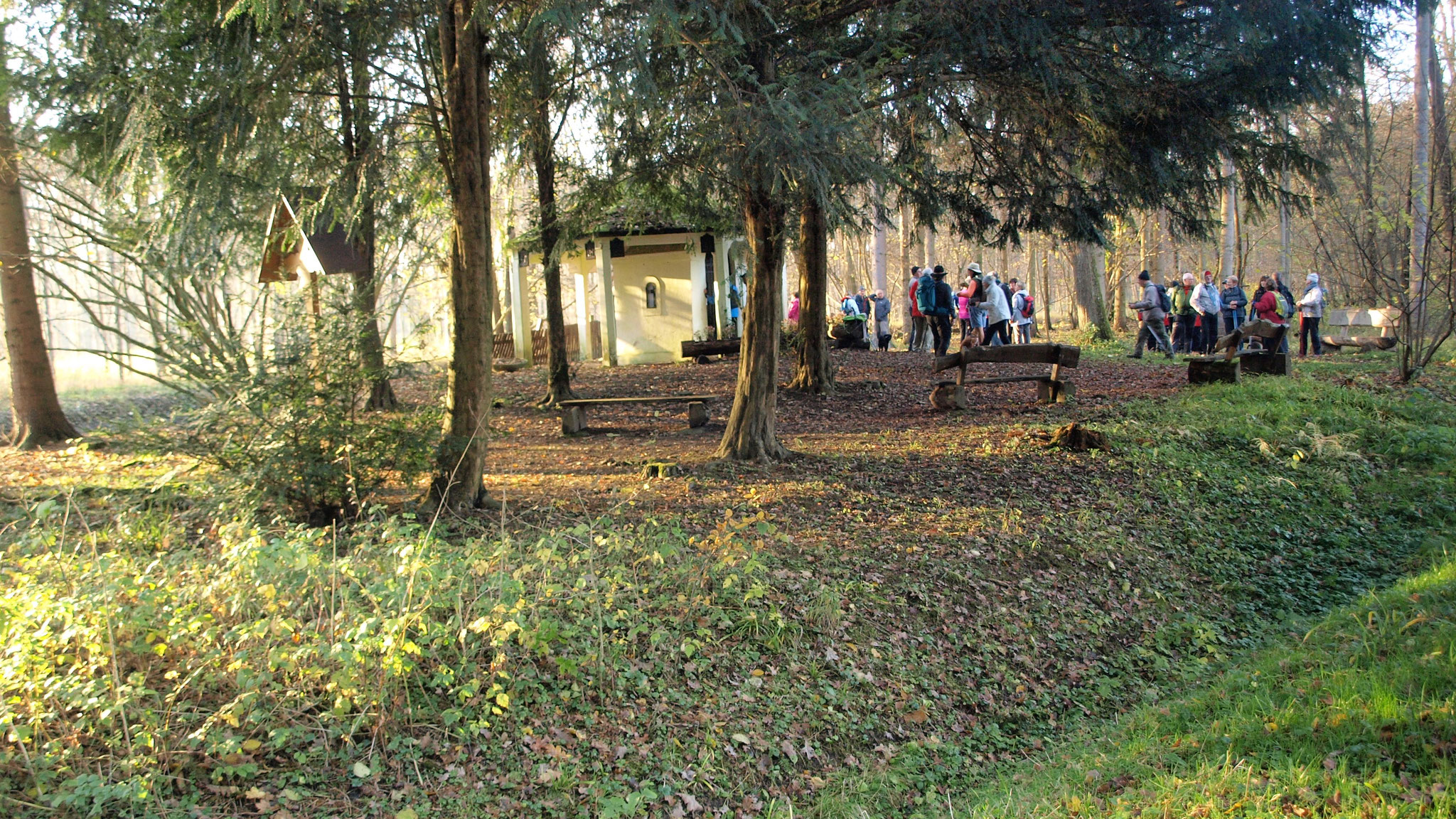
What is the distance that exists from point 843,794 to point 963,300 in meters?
16.5

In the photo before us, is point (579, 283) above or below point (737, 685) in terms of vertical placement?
above

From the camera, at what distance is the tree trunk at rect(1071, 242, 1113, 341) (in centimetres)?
2222

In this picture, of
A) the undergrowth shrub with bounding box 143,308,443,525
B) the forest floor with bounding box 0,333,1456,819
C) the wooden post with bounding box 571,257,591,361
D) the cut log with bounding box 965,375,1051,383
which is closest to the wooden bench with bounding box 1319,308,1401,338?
the cut log with bounding box 965,375,1051,383

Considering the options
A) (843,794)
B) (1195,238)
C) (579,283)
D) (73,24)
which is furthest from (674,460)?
(579,283)

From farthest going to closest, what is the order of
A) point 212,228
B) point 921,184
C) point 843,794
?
point 921,184
point 212,228
point 843,794

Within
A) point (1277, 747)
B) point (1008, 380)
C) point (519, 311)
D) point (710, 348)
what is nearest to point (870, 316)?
point (710, 348)

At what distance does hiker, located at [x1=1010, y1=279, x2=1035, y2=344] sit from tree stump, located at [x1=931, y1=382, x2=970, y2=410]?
6.80 m

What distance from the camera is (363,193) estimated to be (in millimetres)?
8172

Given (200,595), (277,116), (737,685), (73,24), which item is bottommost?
(737,685)

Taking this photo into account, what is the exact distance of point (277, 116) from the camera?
776 cm

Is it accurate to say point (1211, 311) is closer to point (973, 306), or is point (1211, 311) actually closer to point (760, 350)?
point (973, 306)

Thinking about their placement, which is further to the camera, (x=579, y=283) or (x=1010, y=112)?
(x=579, y=283)

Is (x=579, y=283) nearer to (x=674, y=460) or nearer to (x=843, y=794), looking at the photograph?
(x=674, y=460)

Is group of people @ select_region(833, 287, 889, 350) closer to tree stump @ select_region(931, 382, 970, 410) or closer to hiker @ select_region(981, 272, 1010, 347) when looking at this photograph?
hiker @ select_region(981, 272, 1010, 347)
